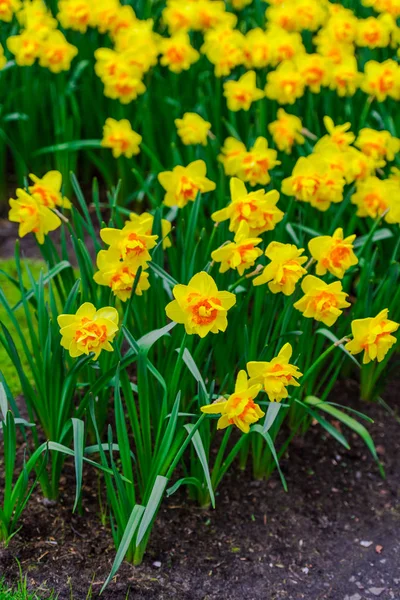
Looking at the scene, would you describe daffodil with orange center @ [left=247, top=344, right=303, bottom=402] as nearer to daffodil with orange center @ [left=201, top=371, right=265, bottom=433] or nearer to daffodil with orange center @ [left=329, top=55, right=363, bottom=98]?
daffodil with orange center @ [left=201, top=371, right=265, bottom=433]

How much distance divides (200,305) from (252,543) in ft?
2.83

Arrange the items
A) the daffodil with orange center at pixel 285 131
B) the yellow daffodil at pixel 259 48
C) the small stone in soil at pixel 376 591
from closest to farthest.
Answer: the small stone in soil at pixel 376 591 < the daffodil with orange center at pixel 285 131 < the yellow daffodil at pixel 259 48

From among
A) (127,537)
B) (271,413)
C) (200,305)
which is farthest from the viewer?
(271,413)

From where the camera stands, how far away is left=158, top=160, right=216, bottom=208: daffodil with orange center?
220 centimetres

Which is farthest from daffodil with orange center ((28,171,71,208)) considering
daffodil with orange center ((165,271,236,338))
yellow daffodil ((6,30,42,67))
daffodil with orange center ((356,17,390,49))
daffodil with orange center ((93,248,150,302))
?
daffodil with orange center ((356,17,390,49))

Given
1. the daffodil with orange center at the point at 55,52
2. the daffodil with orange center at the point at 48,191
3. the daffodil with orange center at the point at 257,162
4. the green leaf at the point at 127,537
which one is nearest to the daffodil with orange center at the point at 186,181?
the daffodil with orange center at the point at 257,162

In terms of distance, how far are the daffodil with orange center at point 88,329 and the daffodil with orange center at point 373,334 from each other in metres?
0.58

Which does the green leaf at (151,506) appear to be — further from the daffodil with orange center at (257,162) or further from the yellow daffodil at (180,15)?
the yellow daffodil at (180,15)

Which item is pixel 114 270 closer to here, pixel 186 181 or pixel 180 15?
pixel 186 181

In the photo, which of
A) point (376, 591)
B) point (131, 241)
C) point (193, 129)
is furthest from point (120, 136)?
point (376, 591)

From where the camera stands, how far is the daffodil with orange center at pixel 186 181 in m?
2.20

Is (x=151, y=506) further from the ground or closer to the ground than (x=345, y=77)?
closer to the ground

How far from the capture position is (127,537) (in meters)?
1.80

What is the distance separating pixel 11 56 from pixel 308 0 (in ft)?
4.47
